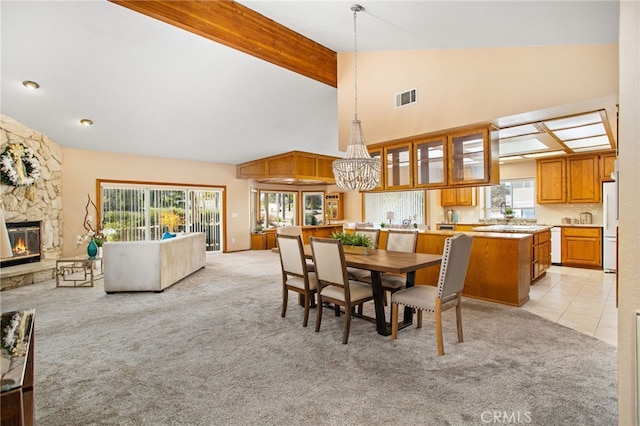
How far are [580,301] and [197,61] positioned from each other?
5.75 metres

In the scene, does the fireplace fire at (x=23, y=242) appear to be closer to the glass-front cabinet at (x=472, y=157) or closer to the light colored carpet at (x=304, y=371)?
the light colored carpet at (x=304, y=371)

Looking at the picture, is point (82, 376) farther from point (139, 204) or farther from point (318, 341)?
point (139, 204)

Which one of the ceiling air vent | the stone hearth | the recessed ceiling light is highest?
the recessed ceiling light

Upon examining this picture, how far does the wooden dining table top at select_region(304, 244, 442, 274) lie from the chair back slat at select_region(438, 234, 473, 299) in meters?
0.28

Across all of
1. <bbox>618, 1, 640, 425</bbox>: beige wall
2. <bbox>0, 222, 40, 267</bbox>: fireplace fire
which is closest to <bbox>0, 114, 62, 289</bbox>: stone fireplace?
<bbox>0, 222, 40, 267</bbox>: fireplace fire

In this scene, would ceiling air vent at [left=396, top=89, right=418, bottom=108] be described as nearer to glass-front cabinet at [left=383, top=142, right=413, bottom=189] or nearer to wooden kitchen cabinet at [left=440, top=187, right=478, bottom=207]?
glass-front cabinet at [left=383, top=142, right=413, bottom=189]

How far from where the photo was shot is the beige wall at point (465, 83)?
330 centimetres

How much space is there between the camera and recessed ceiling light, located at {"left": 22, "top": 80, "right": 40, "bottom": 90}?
4406mm

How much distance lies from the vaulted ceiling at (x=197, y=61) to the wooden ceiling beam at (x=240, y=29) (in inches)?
3.9

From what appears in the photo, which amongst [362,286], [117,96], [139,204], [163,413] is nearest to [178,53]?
[117,96]

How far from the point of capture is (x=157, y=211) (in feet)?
26.8

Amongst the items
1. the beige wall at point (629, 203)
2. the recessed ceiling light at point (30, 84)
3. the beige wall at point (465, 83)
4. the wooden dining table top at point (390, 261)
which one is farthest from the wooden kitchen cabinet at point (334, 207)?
the beige wall at point (629, 203)

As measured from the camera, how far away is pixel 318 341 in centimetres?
296

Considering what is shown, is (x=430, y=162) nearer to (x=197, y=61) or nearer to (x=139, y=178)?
(x=197, y=61)
